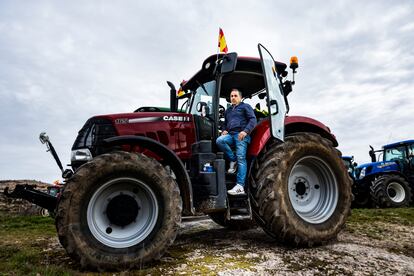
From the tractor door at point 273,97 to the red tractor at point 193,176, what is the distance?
16mm

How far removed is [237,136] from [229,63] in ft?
3.20

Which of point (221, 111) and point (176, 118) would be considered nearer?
point (176, 118)

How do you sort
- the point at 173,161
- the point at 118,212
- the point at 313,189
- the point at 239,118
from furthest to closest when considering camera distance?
the point at 313,189, the point at 239,118, the point at 173,161, the point at 118,212

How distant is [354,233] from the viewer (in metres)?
5.01

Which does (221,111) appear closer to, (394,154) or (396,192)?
(396,192)

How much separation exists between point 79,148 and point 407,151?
1330cm

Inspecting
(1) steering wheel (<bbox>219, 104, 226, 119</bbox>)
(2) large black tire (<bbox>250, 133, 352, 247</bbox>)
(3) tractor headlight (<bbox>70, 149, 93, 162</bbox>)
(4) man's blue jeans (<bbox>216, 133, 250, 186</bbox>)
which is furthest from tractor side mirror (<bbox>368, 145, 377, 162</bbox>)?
(3) tractor headlight (<bbox>70, 149, 93, 162</bbox>)

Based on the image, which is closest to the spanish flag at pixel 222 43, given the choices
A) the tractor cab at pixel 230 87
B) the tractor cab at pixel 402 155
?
the tractor cab at pixel 230 87

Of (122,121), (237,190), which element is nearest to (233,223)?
(237,190)

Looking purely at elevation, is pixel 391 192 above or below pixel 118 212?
below

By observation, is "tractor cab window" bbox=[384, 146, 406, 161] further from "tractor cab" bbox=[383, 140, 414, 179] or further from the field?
the field

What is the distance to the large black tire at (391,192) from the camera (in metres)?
11.1

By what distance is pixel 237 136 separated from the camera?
4422mm

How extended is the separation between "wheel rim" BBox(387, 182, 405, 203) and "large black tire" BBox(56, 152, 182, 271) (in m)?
10.9
